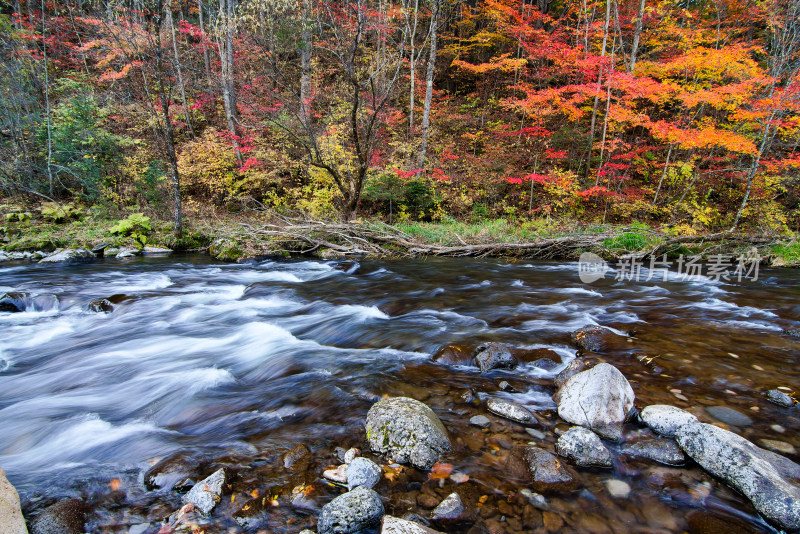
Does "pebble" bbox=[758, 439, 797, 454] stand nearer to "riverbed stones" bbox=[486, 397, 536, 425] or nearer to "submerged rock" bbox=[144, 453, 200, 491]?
"riverbed stones" bbox=[486, 397, 536, 425]

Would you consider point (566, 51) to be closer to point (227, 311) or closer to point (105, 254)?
point (227, 311)

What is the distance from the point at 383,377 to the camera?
3.89m

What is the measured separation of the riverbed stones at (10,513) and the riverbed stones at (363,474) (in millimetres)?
1671

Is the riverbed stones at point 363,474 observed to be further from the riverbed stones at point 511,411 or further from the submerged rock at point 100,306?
the submerged rock at point 100,306

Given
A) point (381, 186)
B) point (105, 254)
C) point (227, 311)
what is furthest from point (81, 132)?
point (227, 311)

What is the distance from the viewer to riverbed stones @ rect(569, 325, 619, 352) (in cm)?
438

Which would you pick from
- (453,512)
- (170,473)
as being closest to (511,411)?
(453,512)

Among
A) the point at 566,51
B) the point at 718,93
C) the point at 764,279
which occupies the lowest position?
the point at 764,279

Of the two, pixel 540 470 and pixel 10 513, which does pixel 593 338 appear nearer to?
pixel 540 470

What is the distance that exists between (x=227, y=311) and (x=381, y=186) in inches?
316

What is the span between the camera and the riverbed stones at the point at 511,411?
297 centimetres

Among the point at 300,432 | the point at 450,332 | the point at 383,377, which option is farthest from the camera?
the point at 450,332

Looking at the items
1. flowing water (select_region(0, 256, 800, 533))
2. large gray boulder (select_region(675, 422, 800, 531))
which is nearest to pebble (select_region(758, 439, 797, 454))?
flowing water (select_region(0, 256, 800, 533))

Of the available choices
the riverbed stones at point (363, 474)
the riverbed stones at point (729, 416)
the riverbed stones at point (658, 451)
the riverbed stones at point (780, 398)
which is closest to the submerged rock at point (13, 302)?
the riverbed stones at point (363, 474)
